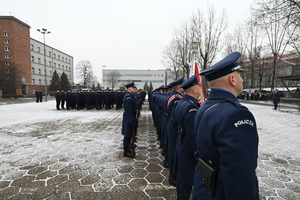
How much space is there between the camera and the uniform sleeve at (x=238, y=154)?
109 centimetres

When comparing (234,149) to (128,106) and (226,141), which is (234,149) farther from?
(128,106)

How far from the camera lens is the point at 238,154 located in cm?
109

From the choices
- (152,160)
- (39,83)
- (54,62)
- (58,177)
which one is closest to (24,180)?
(58,177)

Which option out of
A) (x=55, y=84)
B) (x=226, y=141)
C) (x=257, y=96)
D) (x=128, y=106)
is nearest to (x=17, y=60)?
(x=55, y=84)

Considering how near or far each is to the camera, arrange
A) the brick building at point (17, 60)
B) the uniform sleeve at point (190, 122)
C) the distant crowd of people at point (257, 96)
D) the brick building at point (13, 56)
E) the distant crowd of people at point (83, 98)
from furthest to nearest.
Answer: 1. the brick building at point (13, 56)
2. the brick building at point (17, 60)
3. the distant crowd of people at point (257, 96)
4. the distant crowd of people at point (83, 98)
5. the uniform sleeve at point (190, 122)

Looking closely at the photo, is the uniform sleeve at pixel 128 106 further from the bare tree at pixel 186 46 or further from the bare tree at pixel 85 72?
the bare tree at pixel 85 72

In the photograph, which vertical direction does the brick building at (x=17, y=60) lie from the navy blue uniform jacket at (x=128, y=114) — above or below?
above

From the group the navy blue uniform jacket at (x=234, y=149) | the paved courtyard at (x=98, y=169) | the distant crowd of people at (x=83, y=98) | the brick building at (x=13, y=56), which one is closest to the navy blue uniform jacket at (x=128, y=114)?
the paved courtyard at (x=98, y=169)

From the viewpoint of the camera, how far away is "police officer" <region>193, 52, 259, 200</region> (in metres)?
1.10

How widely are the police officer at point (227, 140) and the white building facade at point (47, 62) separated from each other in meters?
53.4

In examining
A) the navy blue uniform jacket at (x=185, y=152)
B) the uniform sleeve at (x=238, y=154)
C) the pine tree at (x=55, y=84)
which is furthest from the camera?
the pine tree at (x=55, y=84)

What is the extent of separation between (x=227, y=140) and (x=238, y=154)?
11 centimetres

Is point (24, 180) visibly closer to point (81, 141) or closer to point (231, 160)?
point (81, 141)

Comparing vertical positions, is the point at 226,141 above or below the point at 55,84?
below
